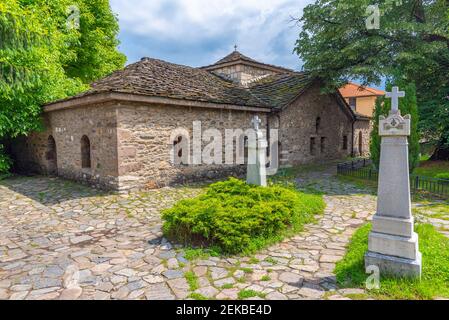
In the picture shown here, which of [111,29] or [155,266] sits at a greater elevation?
[111,29]

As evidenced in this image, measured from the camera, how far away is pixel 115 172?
30.9 feet

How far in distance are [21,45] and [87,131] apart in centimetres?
354

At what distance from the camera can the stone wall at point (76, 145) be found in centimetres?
963

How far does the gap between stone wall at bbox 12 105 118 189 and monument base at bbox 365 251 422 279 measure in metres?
7.70

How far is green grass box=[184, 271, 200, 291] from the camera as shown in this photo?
392 cm

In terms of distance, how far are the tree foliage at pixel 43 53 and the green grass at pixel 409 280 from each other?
29.7ft

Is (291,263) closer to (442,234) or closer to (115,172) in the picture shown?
(442,234)

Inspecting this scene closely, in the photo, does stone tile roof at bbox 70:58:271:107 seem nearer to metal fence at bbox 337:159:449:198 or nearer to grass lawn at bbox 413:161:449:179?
metal fence at bbox 337:159:449:198

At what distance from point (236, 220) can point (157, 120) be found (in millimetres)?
6197

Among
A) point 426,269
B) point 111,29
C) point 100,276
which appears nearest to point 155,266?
point 100,276

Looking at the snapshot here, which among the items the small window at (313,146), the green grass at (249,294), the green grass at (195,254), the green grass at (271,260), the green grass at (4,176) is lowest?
the green grass at (249,294)

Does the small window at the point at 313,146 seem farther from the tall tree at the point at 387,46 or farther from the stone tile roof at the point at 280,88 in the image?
the tall tree at the point at 387,46

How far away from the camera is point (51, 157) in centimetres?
1312

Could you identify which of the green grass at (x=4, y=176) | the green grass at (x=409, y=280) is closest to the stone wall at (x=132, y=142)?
the green grass at (x=4, y=176)
